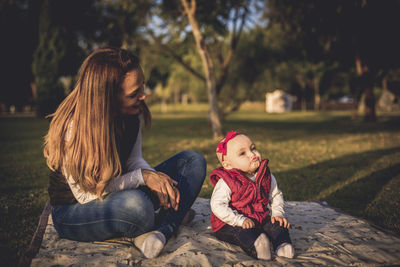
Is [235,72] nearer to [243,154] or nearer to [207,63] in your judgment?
[207,63]

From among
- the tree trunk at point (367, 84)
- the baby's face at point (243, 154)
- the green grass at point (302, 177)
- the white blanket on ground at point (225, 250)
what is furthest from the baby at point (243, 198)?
the tree trunk at point (367, 84)

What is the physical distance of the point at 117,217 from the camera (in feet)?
7.43

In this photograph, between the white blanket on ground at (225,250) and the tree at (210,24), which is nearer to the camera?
the white blanket on ground at (225,250)

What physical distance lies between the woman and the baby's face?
61cm

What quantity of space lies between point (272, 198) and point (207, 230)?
75cm

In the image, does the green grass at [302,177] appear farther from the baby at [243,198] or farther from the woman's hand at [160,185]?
the baby at [243,198]

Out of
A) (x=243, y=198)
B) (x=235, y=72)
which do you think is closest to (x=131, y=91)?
(x=243, y=198)

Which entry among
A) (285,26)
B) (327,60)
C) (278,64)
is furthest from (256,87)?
(327,60)

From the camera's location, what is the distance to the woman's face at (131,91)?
2336 mm

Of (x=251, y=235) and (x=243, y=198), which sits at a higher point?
(x=243, y=198)

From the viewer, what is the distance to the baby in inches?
96.4

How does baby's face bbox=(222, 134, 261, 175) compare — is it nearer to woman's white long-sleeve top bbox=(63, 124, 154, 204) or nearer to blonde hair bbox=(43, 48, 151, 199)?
woman's white long-sleeve top bbox=(63, 124, 154, 204)

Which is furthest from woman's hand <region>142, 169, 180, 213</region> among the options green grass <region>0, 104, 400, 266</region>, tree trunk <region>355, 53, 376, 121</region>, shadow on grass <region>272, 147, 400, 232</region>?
tree trunk <region>355, 53, 376, 121</region>

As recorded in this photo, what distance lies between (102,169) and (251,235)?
4.29 feet
